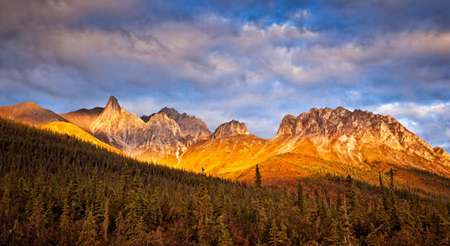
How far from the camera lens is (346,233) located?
142ft

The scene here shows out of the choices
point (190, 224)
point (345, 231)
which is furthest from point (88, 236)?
point (345, 231)

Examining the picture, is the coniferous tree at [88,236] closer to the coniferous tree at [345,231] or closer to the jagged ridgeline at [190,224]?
the jagged ridgeline at [190,224]

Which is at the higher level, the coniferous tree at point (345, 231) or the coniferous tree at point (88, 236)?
the coniferous tree at point (345, 231)

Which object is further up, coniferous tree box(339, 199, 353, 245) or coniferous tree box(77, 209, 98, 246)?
coniferous tree box(339, 199, 353, 245)

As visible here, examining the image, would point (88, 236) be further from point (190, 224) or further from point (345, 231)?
point (345, 231)

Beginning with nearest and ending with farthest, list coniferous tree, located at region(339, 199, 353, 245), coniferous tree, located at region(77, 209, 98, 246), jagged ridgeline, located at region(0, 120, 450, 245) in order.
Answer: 1. coniferous tree, located at region(339, 199, 353, 245)
2. coniferous tree, located at region(77, 209, 98, 246)
3. jagged ridgeline, located at region(0, 120, 450, 245)

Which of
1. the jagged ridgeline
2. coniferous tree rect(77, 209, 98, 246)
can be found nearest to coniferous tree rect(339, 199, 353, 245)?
the jagged ridgeline

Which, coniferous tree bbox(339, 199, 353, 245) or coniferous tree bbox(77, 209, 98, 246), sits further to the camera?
coniferous tree bbox(77, 209, 98, 246)

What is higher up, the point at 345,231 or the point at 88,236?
the point at 345,231

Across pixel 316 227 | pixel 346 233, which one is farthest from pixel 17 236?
pixel 316 227

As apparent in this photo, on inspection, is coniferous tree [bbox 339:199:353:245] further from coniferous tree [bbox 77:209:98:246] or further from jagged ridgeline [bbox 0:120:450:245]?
coniferous tree [bbox 77:209:98:246]

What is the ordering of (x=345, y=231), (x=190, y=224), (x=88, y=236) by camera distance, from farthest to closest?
(x=190, y=224) → (x=88, y=236) → (x=345, y=231)

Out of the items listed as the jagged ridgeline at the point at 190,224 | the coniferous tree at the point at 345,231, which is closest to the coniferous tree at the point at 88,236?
the jagged ridgeline at the point at 190,224

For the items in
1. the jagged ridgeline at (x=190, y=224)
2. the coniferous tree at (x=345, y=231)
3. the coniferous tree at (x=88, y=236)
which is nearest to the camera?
the coniferous tree at (x=345, y=231)
